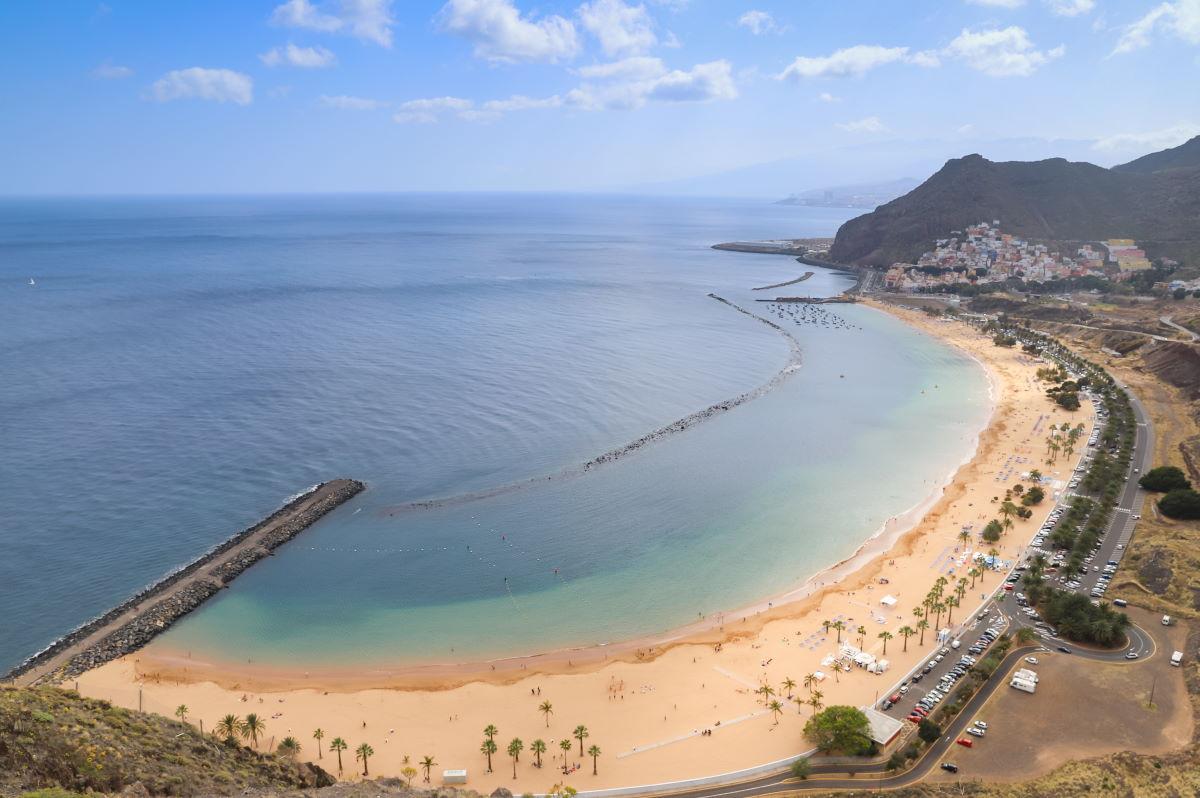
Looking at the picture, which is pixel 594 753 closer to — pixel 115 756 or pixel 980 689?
pixel 115 756

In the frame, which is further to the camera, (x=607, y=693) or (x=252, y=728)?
(x=607, y=693)

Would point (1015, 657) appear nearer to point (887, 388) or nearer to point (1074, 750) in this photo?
point (1074, 750)

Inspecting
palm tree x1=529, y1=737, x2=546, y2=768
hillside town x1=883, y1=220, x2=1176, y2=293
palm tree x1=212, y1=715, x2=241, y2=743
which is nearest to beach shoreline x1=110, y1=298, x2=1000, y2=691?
palm tree x1=212, y1=715, x2=241, y2=743

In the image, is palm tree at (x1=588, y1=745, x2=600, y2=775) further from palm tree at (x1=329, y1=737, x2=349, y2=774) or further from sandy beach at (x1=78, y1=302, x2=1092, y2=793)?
palm tree at (x1=329, y1=737, x2=349, y2=774)

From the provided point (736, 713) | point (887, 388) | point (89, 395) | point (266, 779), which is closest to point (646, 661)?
point (736, 713)

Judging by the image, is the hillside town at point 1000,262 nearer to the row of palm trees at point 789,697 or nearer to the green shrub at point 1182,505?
the green shrub at point 1182,505

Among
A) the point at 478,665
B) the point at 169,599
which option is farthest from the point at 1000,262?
the point at 169,599
